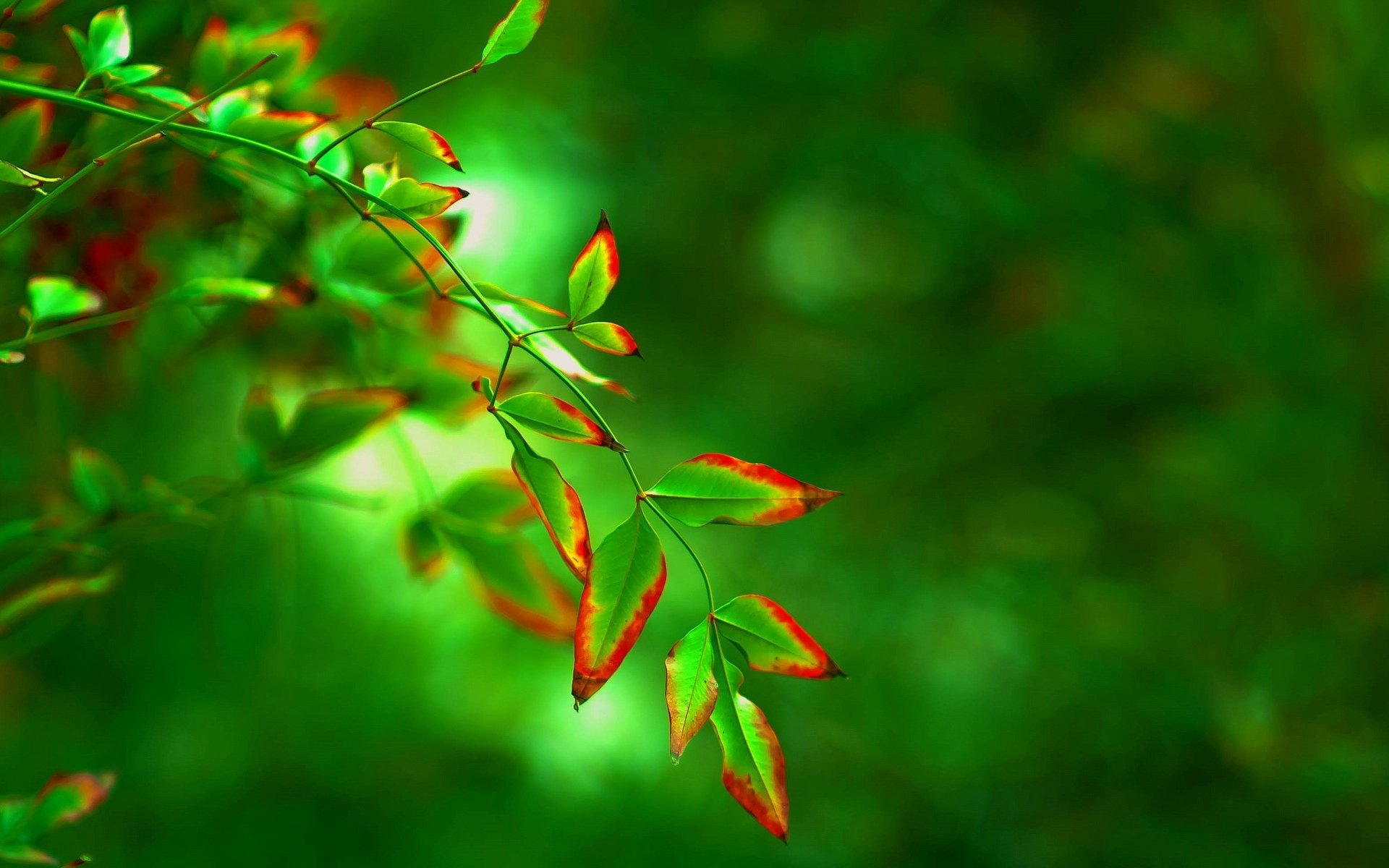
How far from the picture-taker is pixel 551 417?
15 cm

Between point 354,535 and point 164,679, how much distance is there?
0.38ft

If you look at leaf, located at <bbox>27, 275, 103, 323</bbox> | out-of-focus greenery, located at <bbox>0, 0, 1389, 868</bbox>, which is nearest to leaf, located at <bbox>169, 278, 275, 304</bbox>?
leaf, located at <bbox>27, 275, 103, 323</bbox>

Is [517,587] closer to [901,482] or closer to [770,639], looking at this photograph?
[770,639]

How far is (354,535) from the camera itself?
0.56 meters

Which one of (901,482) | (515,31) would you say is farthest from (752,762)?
(901,482)

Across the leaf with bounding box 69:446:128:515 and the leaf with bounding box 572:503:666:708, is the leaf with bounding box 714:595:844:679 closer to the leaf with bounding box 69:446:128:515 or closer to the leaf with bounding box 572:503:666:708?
the leaf with bounding box 572:503:666:708

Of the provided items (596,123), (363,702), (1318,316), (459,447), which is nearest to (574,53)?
(596,123)

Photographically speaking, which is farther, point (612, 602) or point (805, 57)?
point (805, 57)

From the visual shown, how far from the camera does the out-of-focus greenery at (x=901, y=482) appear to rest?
0.50 meters

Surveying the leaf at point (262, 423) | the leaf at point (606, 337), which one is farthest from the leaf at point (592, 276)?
the leaf at point (262, 423)

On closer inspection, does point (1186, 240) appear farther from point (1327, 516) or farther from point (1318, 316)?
point (1327, 516)

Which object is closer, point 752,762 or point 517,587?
point 752,762

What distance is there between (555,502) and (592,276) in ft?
0.12

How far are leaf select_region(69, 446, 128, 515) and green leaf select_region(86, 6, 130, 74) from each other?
0.28 ft
